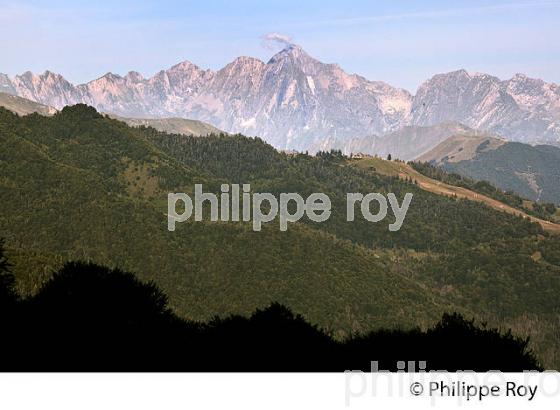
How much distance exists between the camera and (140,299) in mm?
56594

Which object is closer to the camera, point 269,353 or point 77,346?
point 77,346

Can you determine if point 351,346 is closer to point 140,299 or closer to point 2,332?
point 140,299

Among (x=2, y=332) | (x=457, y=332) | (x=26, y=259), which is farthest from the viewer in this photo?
(x=26, y=259)

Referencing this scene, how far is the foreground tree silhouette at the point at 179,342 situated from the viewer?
4053 centimetres

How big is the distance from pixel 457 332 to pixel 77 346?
27216 millimetres

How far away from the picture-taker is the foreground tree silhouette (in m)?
40.5

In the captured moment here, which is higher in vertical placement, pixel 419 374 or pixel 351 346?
pixel 419 374

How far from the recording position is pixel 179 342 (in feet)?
154

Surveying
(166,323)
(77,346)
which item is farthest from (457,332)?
(77,346)

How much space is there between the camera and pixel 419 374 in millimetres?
33781

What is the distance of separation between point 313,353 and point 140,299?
56.9 ft
